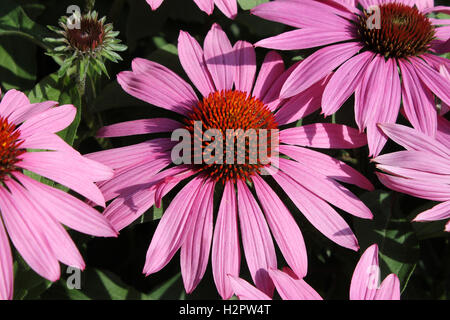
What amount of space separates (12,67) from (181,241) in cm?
60

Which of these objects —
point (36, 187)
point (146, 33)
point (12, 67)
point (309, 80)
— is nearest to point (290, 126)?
point (309, 80)

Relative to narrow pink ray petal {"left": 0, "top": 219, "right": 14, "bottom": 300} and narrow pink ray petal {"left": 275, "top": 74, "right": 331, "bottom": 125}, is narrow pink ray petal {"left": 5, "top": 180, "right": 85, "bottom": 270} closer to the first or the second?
narrow pink ray petal {"left": 0, "top": 219, "right": 14, "bottom": 300}

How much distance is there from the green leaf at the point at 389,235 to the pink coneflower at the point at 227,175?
0.08 m

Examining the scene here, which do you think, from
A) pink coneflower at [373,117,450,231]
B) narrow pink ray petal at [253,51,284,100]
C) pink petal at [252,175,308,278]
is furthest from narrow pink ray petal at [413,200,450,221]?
narrow pink ray petal at [253,51,284,100]

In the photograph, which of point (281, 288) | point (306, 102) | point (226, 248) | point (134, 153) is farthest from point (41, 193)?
point (306, 102)

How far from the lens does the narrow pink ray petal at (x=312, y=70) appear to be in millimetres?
975

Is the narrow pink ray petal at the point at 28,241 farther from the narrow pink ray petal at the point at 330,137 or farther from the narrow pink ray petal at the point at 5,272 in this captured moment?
the narrow pink ray petal at the point at 330,137

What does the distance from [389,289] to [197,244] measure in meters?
0.34

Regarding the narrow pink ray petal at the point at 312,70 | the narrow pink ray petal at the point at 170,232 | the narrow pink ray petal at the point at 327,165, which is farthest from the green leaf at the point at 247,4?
the narrow pink ray petal at the point at 170,232

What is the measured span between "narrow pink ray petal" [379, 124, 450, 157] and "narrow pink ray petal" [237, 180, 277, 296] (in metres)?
0.28

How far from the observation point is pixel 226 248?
92 centimetres

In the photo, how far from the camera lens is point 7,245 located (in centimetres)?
82

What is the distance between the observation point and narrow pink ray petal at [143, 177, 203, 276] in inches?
35.1

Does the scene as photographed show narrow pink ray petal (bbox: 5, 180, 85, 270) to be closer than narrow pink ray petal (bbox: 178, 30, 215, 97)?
Yes
